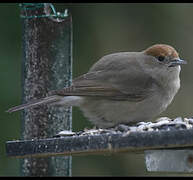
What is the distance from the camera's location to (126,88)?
6.54m

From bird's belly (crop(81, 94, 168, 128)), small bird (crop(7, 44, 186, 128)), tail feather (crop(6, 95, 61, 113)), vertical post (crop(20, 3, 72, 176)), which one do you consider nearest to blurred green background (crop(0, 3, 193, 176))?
small bird (crop(7, 44, 186, 128))

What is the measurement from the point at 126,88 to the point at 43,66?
1082 mm

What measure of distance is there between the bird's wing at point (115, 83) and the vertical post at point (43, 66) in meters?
0.32

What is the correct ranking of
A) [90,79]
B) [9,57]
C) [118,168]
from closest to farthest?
[90,79] → [9,57] → [118,168]

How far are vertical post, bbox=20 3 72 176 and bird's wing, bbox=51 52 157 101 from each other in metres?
0.32

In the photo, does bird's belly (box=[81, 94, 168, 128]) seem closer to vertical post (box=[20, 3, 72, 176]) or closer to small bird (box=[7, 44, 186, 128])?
small bird (box=[7, 44, 186, 128])

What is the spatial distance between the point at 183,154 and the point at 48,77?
5.75 feet

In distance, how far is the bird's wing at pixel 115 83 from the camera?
20.8ft

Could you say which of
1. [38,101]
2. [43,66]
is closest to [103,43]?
[43,66]

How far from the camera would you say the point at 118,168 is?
8945mm

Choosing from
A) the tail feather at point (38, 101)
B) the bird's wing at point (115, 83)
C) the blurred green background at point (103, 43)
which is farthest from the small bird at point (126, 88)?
the blurred green background at point (103, 43)

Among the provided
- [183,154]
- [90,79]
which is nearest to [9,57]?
[90,79]

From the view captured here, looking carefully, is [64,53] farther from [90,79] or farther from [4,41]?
[4,41]

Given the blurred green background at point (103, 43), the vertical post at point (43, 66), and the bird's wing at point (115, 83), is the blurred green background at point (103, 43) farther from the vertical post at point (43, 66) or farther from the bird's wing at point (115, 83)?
the vertical post at point (43, 66)
